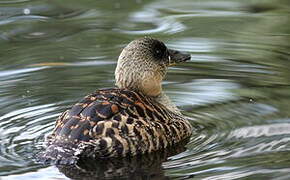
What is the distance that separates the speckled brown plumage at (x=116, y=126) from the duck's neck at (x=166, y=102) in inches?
19.5

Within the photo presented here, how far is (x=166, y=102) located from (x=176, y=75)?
1.94 meters

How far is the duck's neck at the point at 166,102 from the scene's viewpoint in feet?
35.2

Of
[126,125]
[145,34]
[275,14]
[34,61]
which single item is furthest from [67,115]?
[275,14]

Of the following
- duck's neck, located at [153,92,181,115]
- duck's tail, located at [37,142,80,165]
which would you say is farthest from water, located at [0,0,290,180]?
duck's neck, located at [153,92,181,115]

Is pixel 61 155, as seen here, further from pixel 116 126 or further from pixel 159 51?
pixel 159 51

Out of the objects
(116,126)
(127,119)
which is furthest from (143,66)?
(116,126)

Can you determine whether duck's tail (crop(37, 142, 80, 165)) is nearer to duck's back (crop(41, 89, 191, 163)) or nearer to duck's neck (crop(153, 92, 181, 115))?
duck's back (crop(41, 89, 191, 163))

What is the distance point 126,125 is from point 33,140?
1.32 meters

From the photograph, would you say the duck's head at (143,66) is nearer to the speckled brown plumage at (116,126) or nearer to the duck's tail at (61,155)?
the speckled brown plumage at (116,126)

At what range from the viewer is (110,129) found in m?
9.34

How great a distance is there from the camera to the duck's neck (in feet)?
35.2

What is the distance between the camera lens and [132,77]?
34.7ft

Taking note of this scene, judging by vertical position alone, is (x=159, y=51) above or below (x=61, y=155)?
above

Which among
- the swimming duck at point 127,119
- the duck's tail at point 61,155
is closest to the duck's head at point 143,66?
the swimming duck at point 127,119
